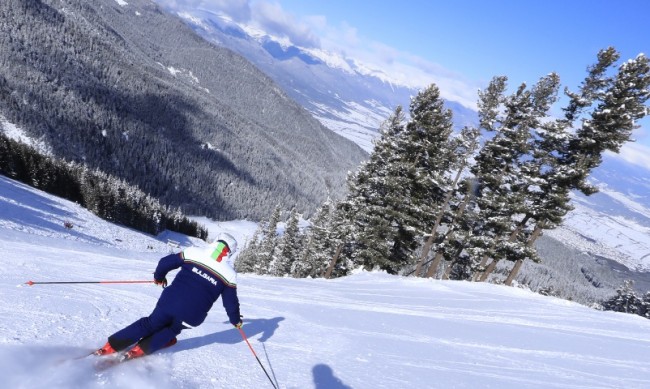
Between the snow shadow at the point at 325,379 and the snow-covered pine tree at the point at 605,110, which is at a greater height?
the snow-covered pine tree at the point at 605,110

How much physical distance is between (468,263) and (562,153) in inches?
320

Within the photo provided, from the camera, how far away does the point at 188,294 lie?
17.5ft

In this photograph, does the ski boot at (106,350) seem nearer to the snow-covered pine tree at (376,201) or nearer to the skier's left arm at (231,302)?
the skier's left arm at (231,302)

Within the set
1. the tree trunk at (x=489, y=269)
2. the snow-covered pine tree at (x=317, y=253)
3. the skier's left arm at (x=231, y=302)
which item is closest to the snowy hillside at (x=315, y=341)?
the skier's left arm at (x=231, y=302)

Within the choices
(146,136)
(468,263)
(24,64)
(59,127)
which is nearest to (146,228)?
(468,263)

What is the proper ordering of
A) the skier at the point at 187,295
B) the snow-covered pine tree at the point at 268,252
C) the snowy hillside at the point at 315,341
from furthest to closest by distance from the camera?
the snow-covered pine tree at the point at 268,252 → the skier at the point at 187,295 → the snowy hillside at the point at 315,341

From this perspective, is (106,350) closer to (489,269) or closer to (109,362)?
(109,362)

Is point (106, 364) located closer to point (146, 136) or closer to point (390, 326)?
point (390, 326)

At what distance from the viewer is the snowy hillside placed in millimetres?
4770

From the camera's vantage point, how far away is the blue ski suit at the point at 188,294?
5160 millimetres

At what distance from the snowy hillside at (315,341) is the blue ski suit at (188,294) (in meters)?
0.36

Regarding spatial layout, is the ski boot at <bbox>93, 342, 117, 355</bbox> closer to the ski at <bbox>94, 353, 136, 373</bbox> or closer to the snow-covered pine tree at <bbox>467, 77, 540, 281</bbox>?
the ski at <bbox>94, 353, 136, 373</bbox>

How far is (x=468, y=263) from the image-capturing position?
24141 mm

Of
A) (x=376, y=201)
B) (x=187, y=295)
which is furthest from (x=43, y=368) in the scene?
(x=376, y=201)
